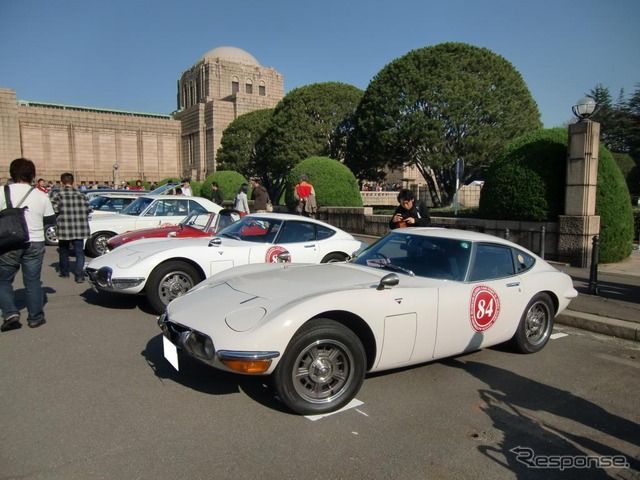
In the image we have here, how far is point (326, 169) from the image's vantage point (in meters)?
18.8

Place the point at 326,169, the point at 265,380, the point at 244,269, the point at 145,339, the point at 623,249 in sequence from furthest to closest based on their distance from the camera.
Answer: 1. the point at 326,169
2. the point at 623,249
3. the point at 145,339
4. the point at 244,269
5. the point at 265,380

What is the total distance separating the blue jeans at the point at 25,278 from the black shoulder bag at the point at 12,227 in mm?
137

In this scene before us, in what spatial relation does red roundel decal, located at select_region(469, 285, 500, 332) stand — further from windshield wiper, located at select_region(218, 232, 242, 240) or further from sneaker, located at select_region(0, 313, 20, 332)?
sneaker, located at select_region(0, 313, 20, 332)

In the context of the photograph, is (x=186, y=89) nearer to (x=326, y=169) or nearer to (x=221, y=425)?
(x=326, y=169)

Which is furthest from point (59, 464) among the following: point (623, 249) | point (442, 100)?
point (442, 100)

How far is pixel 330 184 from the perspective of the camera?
60.5 feet

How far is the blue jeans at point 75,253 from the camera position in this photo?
852 centimetres

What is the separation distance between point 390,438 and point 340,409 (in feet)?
1.69

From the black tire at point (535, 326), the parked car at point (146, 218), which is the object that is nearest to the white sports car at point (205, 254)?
the black tire at point (535, 326)

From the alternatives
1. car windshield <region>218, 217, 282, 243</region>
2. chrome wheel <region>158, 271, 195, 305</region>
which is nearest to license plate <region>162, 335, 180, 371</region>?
chrome wheel <region>158, 271, 195, 305</region>

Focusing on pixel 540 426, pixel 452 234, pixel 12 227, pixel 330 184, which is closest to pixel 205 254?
pixel 12 227

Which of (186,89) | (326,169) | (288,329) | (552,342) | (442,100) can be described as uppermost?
(186,89)

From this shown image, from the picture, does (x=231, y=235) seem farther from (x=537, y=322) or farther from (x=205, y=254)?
(x=537, y=322)

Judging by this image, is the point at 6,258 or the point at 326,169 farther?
the point at 326,169
